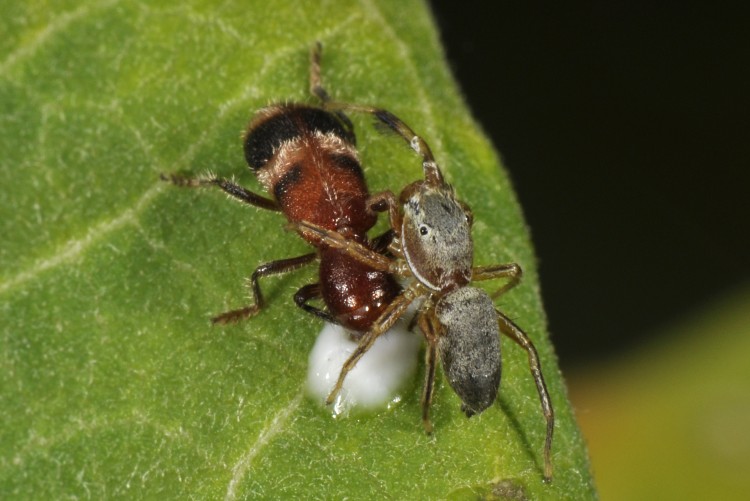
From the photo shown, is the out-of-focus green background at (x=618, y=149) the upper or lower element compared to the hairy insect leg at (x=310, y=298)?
lower

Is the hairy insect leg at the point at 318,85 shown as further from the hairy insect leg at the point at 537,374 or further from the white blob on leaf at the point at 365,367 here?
the hairy insect leg at the point at 537,374

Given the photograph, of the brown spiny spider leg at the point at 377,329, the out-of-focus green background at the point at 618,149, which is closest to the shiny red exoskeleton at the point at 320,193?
the brown spiny spider leg at the point at 377,329

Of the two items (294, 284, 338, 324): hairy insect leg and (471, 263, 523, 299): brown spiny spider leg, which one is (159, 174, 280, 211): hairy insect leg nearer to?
(294, 284, 338, 324): hairy insect leg

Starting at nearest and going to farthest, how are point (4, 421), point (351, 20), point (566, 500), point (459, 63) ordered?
point (566, 500) < point (4, 421) < point (351, 20) < point (459, 63)

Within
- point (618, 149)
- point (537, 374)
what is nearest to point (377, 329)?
point (537, 374)

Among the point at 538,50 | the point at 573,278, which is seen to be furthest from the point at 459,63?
the point at 573,278

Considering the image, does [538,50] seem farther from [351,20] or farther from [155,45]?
[155,45]

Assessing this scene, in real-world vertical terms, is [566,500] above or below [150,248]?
below

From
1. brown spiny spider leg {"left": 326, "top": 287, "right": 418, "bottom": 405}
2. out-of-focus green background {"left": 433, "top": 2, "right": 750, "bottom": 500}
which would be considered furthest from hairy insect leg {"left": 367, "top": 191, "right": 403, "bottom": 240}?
out-of-focus green background {"left": 433, "top": 2, "right": 750, "bottom": 500}
